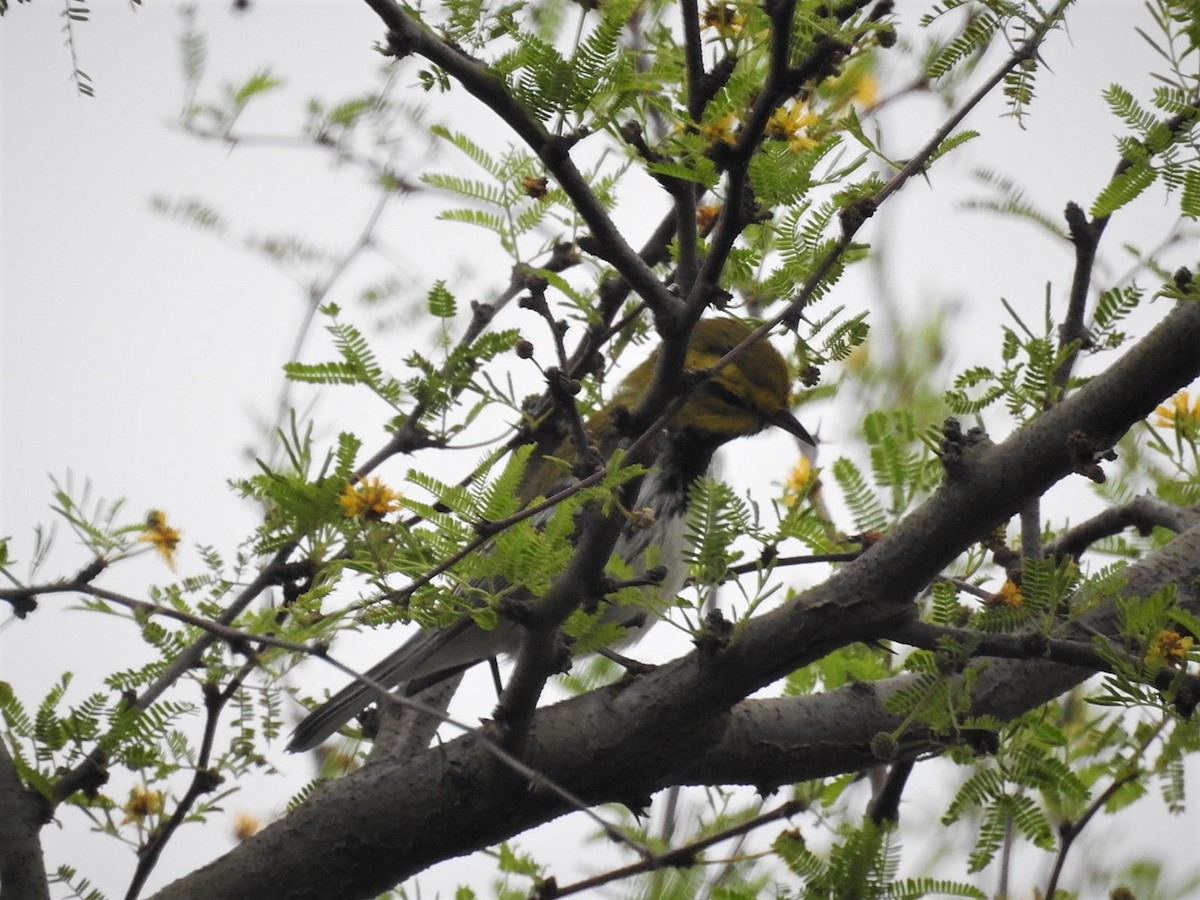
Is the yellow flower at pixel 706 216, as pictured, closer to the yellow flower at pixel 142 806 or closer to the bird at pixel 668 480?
the bird at pixel 668 480

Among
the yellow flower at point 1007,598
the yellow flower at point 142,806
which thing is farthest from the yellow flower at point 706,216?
the yellow flower at point 142,806

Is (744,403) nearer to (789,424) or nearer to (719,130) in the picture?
(789,424)

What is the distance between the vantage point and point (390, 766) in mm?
3805

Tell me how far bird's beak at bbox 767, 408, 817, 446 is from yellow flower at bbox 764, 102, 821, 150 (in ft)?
7.61

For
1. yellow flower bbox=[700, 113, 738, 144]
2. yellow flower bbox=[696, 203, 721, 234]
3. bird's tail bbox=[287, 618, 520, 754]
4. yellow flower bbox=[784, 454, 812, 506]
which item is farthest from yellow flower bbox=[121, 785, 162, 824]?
yellow flower bbox=[700, 113, 738, 144]

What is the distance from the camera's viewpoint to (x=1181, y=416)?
3.75 m

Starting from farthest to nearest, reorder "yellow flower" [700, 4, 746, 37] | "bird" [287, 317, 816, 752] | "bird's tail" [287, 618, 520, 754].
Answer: "bird" [287, 317, 816, 752] < "bird's tail" [287, 618, 520, 754] < "yellow flower" [700, 4, 746, 37]

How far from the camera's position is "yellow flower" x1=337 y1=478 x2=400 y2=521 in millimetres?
3281

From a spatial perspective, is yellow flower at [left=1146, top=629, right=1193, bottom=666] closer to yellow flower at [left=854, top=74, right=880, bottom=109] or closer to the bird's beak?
yellow flower at [left=854, top=74, right=880, bottom=109]

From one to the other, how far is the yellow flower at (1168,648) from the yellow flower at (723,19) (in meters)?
1.67

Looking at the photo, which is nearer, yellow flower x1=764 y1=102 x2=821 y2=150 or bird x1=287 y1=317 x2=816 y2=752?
yellow flower x1=764 y1=102 x2=821 y2=150

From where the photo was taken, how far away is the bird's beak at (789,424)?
5160 millimetres

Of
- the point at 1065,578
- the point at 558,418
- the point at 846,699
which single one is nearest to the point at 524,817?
the point at 846,699

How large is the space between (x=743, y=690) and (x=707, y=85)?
1.73 meters
